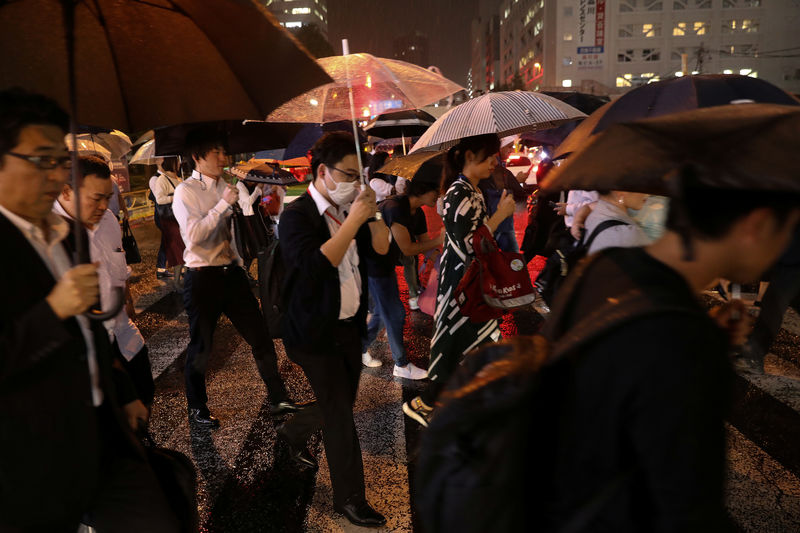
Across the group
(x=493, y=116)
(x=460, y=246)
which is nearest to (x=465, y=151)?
(x=493, y=116)

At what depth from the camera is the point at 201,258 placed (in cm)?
379

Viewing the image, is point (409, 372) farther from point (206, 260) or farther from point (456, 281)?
point (206, 260)

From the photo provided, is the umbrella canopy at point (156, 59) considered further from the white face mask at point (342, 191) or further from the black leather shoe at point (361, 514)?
the black leather shoe at point (361, 514)

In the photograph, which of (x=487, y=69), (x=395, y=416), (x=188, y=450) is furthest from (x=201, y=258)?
(x=487, y=69)

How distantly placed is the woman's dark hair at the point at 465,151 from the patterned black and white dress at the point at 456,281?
0.21 meters

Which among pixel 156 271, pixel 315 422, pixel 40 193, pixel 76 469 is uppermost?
pixel 40 193

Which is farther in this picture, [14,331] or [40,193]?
[40,193]

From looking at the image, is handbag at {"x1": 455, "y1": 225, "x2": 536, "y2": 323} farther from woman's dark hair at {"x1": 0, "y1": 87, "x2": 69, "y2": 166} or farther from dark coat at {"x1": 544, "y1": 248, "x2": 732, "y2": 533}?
woman's dark hair at {"x1": 0, "y1": 87, "x2": 69, "y2": 166}

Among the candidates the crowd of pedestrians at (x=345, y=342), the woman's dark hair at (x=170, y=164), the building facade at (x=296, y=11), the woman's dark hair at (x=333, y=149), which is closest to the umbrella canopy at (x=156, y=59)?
the crowd of pedestrians at (x=345, y=342)

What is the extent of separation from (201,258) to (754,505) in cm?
385

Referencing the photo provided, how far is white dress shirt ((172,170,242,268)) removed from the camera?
374cm

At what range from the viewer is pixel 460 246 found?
358cm

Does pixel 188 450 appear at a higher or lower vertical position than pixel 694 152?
lower

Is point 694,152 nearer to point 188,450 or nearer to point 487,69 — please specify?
point 188,450
